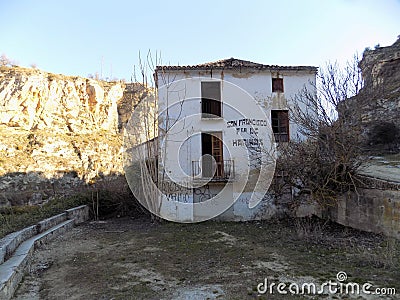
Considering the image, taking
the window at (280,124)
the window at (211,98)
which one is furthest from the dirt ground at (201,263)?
the window at (211,98)

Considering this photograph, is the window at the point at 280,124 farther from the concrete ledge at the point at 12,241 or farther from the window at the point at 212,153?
the concrete ledge at the point at 12,241

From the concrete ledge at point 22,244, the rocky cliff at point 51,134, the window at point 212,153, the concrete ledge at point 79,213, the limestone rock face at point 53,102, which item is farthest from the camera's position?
the limestone rock face at point 53,102

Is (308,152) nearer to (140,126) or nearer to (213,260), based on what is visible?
(213,260)

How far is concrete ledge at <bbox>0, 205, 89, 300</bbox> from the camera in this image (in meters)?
4.95

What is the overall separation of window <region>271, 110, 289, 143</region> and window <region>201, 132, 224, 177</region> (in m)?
2.47

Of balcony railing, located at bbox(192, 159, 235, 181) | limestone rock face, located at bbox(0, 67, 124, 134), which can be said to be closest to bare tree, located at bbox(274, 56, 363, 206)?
balcony railing, located at bbox(192, 159, 235, 181)

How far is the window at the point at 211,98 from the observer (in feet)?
43.9

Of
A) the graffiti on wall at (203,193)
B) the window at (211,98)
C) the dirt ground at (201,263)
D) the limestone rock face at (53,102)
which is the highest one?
the limestone rock face at (53,102)

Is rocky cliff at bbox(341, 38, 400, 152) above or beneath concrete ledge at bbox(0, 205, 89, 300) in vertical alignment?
above

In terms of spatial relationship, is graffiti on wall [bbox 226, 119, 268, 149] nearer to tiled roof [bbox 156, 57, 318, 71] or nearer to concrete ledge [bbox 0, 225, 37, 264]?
tiled roof [bbox 156, 57, 318, 71]

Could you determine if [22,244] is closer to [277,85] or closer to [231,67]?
[231,67]

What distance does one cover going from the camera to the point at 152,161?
12305mm

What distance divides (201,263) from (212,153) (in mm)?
7093

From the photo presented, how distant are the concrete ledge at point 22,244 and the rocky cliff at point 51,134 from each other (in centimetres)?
1371
